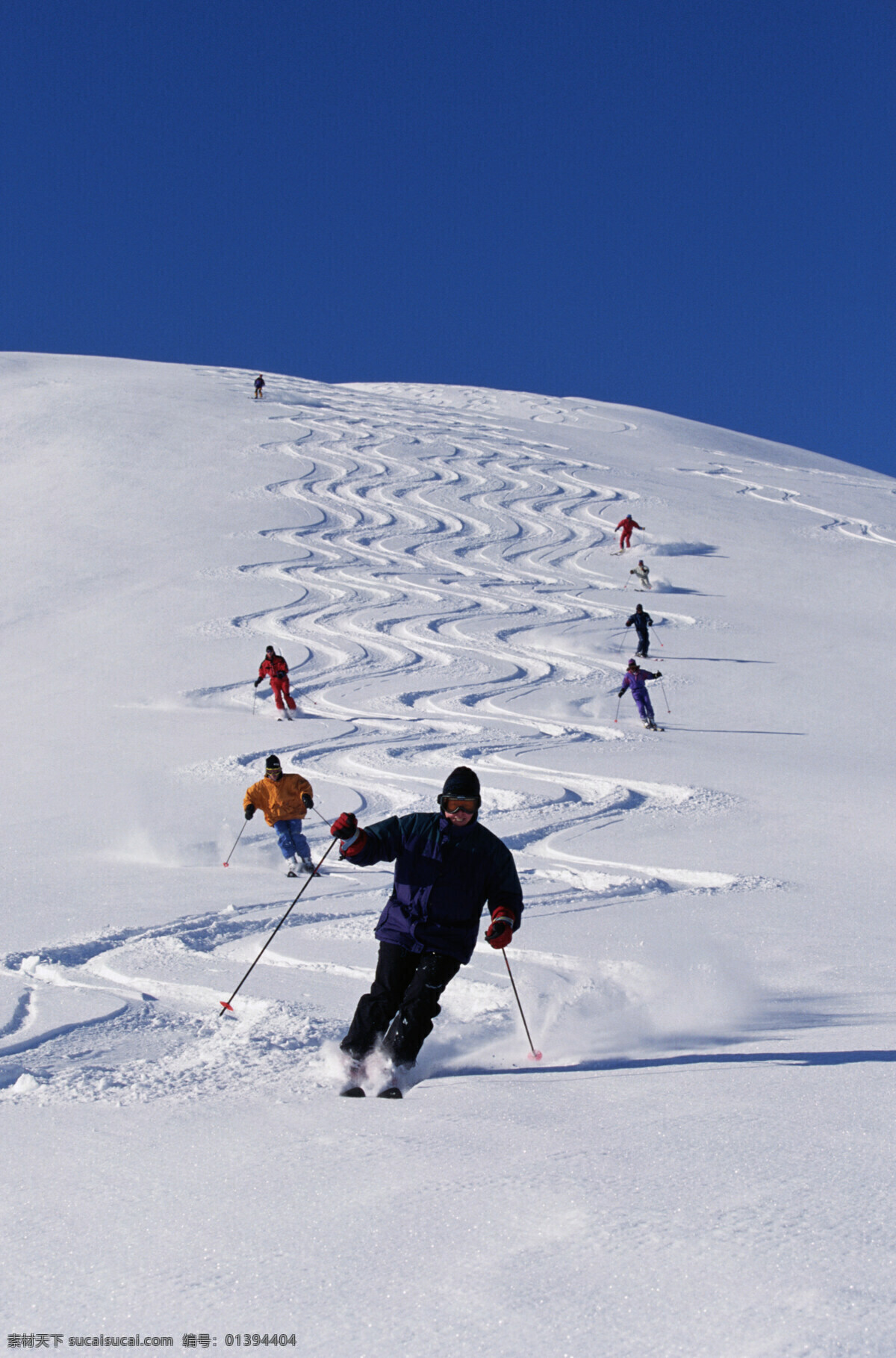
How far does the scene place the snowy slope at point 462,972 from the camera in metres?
2.51

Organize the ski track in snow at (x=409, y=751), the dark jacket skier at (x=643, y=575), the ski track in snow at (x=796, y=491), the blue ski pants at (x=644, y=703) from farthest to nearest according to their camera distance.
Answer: the ski track in snow at (x=796, y=491), the dark jacket skier at (x=643, y=575), the blue ski pants at (x=644, y=703), the ski track in snow at (x=409, y=751)

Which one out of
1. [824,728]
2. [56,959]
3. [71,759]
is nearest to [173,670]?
[71,759]

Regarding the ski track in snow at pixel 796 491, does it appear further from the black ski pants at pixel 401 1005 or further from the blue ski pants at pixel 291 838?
the black ski pants at pixel 401 1005

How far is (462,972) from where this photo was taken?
5.77m

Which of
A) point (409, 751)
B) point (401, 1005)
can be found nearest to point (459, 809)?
point (401, 1005)

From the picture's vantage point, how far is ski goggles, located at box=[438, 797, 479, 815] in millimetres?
4312

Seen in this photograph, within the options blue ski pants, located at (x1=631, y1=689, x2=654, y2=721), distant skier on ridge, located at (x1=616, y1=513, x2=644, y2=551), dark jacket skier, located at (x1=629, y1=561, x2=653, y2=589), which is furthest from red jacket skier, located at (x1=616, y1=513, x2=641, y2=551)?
blue ski pants, located at (x1=631, y1=689, x2=654, y2=721)

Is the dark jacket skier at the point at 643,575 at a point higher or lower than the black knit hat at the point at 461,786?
higher

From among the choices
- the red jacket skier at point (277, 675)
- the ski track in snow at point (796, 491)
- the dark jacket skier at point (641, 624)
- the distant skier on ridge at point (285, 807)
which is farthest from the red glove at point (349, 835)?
the ski track in snow at point (796, 491)

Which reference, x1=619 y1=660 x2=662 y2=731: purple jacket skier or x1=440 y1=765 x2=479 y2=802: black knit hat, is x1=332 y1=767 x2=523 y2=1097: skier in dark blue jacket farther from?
x1=619 y1=660 x2=662 y2=731: purple jacket skier

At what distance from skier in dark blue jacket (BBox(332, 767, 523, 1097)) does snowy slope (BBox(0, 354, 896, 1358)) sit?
327 mm

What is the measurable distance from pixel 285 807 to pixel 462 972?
134 inches

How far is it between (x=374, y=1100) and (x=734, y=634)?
18477mm

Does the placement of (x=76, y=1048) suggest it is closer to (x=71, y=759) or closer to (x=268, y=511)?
(x=71, y=759)
